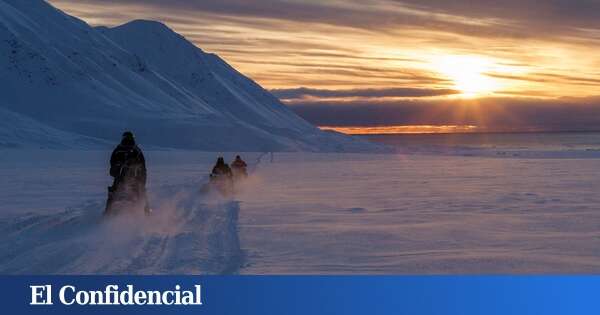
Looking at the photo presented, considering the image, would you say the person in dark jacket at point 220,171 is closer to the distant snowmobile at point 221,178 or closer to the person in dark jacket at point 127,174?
the distant snowmobile at point 221,178

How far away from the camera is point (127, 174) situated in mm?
14750

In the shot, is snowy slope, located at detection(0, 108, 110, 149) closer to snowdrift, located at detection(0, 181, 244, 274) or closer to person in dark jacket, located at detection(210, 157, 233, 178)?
person in dark jacket, located at detection(210, 157, 233, 178)

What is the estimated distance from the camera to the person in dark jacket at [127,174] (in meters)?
14.7

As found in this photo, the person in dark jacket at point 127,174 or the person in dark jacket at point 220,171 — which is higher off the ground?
the person in dark jacket at point 220,171

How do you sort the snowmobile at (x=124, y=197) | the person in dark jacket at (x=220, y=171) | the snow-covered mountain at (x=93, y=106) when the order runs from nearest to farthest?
the snowmobile at (x=124, y=197) → the person in dark jacket at (x=220, y=171) → the snow-covered mountain at (x=93, y=106)

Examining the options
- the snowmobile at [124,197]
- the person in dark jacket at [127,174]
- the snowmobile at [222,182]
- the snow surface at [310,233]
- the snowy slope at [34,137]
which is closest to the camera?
the snow surface at [310,233]

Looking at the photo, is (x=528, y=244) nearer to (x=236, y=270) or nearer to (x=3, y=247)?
(x=236, y=270)

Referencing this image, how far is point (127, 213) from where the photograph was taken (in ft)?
47.7

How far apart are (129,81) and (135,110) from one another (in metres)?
30.1

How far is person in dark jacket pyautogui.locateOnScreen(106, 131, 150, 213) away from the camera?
14.7m

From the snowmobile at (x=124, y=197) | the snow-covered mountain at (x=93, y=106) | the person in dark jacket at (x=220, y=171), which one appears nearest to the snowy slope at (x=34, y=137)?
the snow-covered mountain at (x=93, y=106)

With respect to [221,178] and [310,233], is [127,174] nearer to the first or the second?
[310,233]

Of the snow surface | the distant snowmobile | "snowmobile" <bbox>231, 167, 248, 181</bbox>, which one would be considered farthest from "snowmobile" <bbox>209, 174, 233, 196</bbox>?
"snowmobile" <bbox>231, 167, 248, 181</bbox>

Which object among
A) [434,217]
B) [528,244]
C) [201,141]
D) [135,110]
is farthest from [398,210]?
[135,110]
